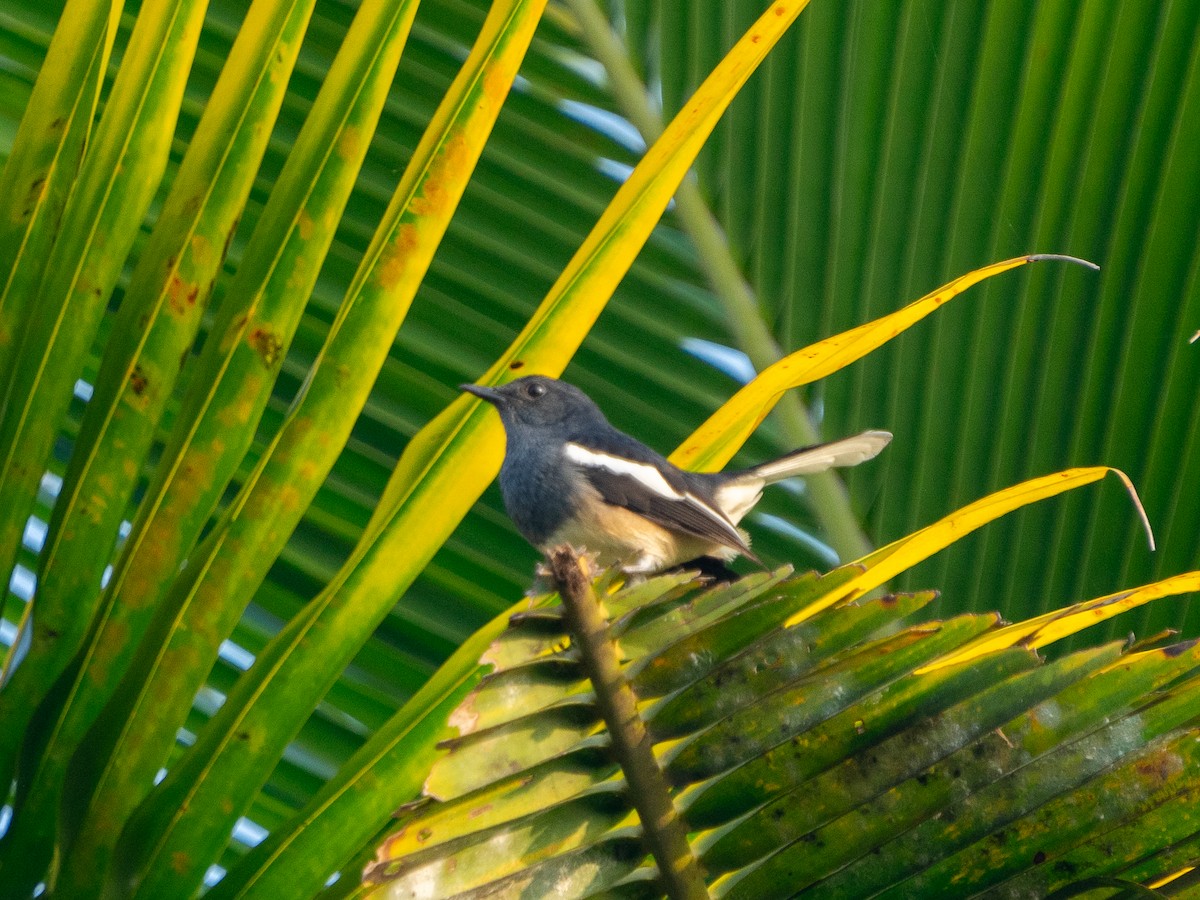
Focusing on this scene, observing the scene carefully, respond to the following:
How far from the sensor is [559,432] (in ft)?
9.25

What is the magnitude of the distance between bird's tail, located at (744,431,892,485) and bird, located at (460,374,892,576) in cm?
10

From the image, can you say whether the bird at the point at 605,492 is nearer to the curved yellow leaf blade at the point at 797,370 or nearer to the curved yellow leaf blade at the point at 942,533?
the curved yellow leaf blade at the point at 797,370

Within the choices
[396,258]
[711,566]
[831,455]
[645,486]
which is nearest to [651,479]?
[645,486]

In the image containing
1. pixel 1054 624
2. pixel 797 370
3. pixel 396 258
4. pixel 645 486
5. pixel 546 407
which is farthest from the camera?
pixel 546 407

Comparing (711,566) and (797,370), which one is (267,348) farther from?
(711,566)

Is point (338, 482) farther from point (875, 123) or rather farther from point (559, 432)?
point (875, 123)

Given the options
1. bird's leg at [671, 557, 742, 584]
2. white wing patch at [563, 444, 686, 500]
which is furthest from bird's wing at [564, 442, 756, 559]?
bird's leg at [671, 557, 742, 584]

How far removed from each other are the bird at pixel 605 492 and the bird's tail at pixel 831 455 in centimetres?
10

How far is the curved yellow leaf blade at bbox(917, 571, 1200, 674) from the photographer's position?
1.01m

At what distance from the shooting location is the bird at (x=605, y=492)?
2.52m

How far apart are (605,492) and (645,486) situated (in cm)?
8

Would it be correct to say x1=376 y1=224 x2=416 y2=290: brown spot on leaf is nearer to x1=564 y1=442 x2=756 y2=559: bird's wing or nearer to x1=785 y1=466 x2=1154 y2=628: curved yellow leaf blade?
x1=785 y1=466 x2=1154 y2=628: curved yellow leaf blade

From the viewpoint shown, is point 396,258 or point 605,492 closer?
point 396,258

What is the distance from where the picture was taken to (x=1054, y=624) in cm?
111
